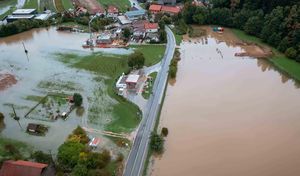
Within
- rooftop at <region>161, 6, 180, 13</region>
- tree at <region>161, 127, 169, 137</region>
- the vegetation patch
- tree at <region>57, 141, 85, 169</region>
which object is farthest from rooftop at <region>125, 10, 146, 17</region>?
tree at <region>57, 141, 85, 169</region>

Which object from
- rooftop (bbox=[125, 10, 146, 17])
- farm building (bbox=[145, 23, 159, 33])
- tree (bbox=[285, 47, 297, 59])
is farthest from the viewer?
rooftop (bbox=[125, 10, 146, 17])

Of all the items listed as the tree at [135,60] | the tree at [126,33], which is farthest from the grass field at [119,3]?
the tree at [135,60]

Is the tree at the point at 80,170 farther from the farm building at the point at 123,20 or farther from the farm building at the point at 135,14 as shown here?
the farm building at the point at 135,14

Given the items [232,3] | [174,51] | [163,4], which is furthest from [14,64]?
[232,3]

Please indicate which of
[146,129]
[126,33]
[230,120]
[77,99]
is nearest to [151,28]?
[126,33]

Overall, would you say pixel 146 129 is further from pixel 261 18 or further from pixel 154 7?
pixel 154 7

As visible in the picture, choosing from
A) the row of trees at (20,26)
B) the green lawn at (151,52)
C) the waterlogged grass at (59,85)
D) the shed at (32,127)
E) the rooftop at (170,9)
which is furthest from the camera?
the rooftop at (170,9)

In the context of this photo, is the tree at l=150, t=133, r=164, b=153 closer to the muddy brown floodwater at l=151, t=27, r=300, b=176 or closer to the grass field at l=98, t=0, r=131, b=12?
the muddy brown floodwater at l=151, t=27, r=300, b=176
